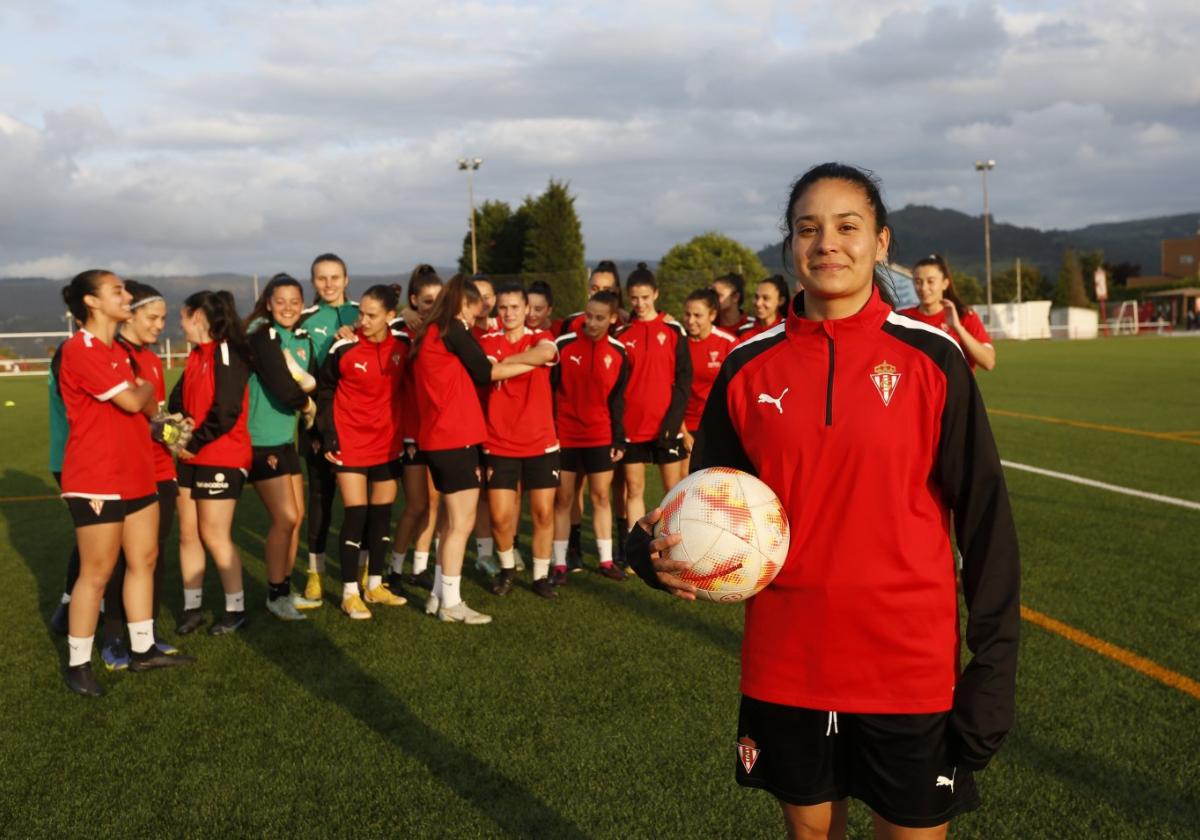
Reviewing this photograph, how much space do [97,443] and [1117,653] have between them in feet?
16.9

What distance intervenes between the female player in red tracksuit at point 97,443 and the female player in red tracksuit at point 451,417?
157 cm

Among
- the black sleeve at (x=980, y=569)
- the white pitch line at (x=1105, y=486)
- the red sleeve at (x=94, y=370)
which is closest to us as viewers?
the black sleeve at (x=980, y=569)

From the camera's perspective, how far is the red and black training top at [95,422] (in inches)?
188

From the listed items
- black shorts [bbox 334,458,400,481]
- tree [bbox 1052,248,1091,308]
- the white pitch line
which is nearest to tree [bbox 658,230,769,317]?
tree [bbox 1052,248,1091,308]

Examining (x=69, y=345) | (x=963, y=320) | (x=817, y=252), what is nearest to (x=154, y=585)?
(x=69, y=345)

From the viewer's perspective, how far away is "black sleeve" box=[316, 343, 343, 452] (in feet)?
20.6

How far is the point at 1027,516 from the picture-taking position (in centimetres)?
831

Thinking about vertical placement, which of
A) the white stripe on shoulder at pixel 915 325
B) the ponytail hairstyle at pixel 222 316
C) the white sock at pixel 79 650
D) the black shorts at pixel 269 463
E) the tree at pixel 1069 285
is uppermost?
the tree at pixel 1069 285

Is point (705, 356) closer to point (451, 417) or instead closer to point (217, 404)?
point (451, 417)

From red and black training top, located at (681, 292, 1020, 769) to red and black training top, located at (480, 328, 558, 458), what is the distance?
4374 millimetres

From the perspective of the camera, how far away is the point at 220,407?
5.60 m

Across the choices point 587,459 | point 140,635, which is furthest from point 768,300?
point 140,635

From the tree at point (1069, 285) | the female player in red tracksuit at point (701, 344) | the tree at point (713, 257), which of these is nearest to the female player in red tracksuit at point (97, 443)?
the female player in red tracksuit at point (701, 344)

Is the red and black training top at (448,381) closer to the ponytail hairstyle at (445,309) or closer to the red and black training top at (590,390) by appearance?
the ponytail hairstyle at (445,309)
